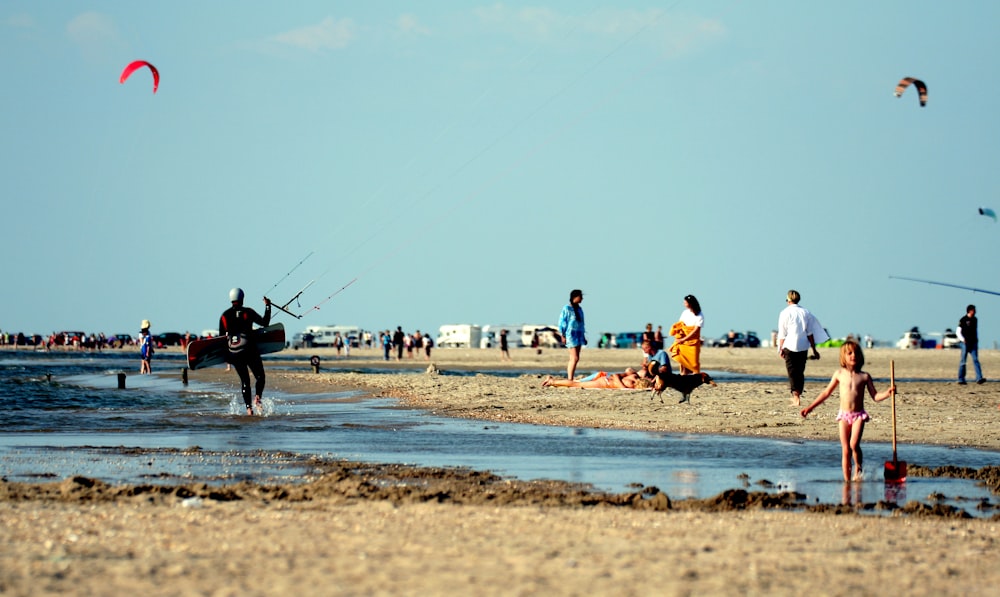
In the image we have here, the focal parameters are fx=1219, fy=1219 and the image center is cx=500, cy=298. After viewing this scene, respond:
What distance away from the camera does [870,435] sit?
14.2 meters

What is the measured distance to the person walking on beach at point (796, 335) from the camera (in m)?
17.1

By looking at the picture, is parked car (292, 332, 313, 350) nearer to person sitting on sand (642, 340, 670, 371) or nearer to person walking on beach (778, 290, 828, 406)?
person sitting on sand (642, 340, 670, 371)

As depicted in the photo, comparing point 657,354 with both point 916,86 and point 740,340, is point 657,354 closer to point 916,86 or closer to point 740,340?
point 916,86

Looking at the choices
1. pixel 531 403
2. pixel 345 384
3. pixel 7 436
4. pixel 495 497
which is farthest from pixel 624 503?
pixel 345 384

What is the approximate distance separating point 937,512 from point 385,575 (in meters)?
4.28

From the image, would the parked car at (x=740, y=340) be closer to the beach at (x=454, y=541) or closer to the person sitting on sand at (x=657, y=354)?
the person sitting on sand at (x=657, y=354)

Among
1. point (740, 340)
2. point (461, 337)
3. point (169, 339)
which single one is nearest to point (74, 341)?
point (169, 339)

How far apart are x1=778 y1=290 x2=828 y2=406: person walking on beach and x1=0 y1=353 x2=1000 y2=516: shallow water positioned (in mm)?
3221

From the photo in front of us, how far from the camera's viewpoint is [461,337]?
12494 centimetres

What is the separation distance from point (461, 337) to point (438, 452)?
112473 mm

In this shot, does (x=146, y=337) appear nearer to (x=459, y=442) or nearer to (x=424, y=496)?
(x=459, y=442)

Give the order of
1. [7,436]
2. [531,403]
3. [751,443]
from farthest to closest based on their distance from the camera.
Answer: [531,403] → [7,436] → [751,443]

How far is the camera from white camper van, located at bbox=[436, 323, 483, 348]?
124 metres

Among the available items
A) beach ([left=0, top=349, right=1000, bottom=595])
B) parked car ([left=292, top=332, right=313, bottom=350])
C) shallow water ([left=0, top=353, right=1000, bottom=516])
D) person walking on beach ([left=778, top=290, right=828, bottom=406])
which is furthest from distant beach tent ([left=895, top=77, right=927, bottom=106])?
parked car ([left=292, top=332, right=313, bottom=350])
